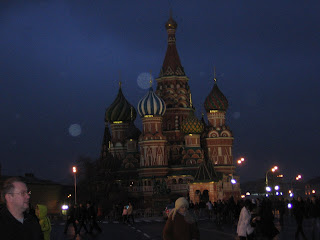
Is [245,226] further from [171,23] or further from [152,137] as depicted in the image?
[171,23]

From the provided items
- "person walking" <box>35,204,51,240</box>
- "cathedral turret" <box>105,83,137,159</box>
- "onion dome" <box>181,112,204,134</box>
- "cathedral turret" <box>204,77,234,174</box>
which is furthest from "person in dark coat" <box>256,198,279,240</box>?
"cathedral turret" <box>105,83,137,159</box>

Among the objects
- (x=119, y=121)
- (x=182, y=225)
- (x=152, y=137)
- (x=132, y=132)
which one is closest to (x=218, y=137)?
(x=152, y=137)

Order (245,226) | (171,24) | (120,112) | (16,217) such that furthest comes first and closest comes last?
1. (120,112)
2. (171,24)
3. (245,226)
4. (16,217)

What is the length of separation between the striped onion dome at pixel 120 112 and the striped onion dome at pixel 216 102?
34.8 ft

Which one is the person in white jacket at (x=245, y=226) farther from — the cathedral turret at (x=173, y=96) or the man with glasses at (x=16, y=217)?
the cathedral turret at (x=173, y=96)

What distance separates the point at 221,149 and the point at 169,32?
59.7 feet

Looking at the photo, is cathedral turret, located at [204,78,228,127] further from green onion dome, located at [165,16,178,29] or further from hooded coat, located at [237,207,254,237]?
hooded coat, located at [237,207,254,237]

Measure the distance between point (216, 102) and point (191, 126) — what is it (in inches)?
243

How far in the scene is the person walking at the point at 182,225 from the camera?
9719 millimetres

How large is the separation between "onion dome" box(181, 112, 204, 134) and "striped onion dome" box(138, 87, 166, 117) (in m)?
3.38

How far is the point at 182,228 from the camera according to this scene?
9.73m

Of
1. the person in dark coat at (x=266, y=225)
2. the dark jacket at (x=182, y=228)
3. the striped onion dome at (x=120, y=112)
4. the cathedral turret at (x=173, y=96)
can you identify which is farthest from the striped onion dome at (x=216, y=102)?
the dark jacket at (x=182, y=228)

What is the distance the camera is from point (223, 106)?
87.5 m

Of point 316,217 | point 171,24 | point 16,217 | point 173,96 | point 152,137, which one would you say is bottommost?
point 16,217
